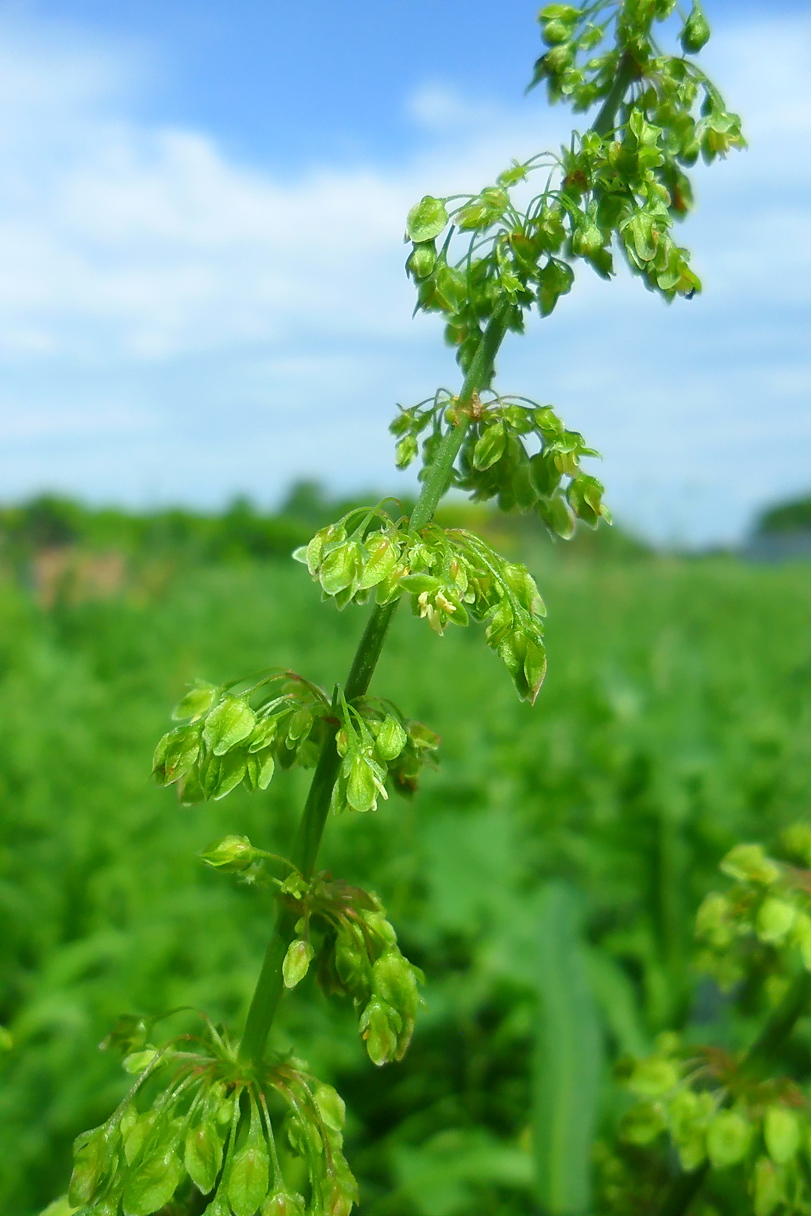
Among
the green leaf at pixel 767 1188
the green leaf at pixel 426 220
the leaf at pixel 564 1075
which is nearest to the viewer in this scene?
the green leaf at pixel 426 220

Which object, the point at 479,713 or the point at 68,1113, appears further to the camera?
the point at 479,713

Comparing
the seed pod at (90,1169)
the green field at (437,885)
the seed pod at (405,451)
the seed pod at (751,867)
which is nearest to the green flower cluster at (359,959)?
the seed pod at (90,1169)

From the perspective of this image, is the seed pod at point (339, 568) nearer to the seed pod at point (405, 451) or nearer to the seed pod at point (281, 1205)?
the seed pod at point (405, 451)

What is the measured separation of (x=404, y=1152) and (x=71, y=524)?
17090 millimetres

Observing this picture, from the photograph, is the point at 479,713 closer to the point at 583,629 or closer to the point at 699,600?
the point at 583,629

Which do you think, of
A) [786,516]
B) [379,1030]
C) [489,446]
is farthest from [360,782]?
[786,516]

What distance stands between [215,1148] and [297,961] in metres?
0.18

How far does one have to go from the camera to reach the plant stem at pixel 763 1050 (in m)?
1.59

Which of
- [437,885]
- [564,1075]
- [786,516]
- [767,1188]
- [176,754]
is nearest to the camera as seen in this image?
[176,754]

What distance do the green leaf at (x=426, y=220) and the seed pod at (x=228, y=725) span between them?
0.44 meters

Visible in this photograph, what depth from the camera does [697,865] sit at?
15.7 feet

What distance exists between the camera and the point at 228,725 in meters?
1.01

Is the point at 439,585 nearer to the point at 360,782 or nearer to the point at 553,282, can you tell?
the point at 360,782

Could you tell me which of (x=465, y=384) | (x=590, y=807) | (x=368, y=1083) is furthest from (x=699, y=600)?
(x=465, y=384)
